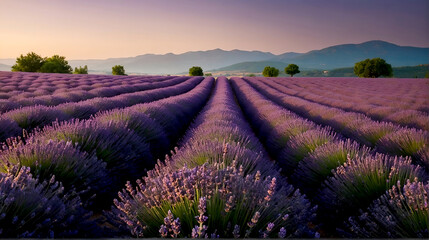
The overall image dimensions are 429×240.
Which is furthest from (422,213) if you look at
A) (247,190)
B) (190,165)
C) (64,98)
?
(64,98)

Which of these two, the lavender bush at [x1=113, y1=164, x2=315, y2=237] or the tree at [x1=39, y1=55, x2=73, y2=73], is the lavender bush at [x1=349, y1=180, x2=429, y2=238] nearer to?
the lavender bush at [x1=113, y1=164, x2=315, y2=237]

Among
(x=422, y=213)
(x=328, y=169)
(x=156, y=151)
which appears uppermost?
(x=422, y=213)

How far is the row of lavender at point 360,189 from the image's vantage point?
161 centimetres

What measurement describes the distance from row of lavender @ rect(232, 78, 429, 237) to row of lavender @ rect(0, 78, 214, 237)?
178cm

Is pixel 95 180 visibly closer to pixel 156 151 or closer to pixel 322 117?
pixel 156 151

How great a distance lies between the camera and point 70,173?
2.12 metres

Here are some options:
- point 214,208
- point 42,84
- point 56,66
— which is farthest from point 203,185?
point 56,66

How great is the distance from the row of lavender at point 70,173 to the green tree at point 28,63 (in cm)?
5690

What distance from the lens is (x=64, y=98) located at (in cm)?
788

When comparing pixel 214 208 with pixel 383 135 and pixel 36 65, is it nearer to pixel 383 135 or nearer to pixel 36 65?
pixel 383 135

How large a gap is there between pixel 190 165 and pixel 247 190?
0.90 metres

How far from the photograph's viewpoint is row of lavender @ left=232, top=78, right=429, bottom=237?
1.61 metres

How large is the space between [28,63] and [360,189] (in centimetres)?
6034

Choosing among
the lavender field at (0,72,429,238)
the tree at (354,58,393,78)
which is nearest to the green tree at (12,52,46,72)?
the lavender field at (0,72,429,238)
